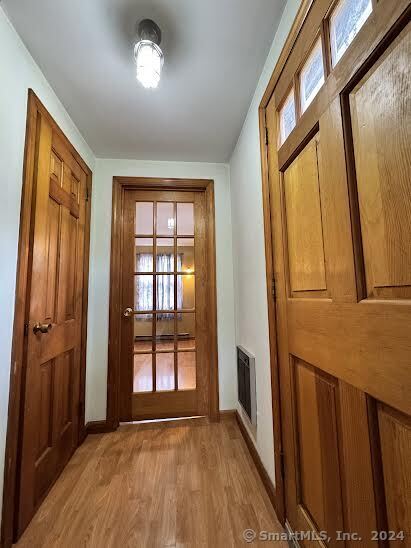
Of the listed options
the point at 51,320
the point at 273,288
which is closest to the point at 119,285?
the point at 51,320

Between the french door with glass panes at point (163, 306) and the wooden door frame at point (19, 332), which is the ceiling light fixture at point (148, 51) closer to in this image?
the wooden door frame at point (19, 332)

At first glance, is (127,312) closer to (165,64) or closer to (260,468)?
(260,468)

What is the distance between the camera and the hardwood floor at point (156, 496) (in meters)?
1.12

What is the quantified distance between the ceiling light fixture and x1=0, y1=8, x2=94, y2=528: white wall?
22.3 inches

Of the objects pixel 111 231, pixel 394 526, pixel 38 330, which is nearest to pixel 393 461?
pixel 394 526

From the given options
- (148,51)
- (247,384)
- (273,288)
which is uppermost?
(148,51)

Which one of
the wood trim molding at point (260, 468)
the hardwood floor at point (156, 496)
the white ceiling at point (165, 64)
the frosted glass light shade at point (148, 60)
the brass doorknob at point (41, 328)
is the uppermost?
the white ceiling at point (165, 64)

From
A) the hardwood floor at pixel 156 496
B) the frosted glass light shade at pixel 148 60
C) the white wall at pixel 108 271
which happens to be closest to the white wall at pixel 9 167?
the hardwood floor at pixel 156 496

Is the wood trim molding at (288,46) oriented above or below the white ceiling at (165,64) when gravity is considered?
below

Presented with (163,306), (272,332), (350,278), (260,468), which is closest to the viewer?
(350,278)

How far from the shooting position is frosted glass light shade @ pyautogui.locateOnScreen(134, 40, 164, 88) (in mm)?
1161

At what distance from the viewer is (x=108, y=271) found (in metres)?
2.14

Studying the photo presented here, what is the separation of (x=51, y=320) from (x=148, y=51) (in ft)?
4.90

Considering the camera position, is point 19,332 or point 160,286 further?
point 160,286
